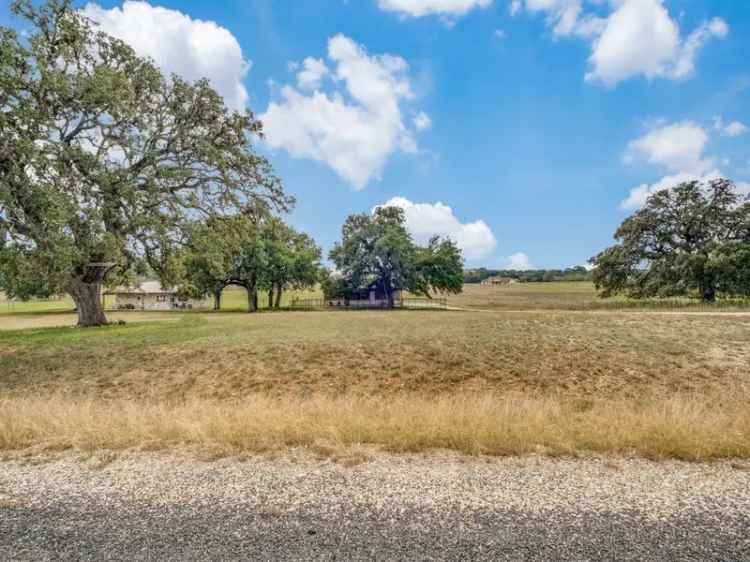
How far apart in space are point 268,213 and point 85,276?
1105 cm

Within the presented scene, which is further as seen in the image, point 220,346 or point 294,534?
point 220,346

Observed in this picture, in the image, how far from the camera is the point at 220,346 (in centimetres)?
1666

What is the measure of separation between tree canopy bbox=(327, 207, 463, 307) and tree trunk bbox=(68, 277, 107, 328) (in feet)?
122

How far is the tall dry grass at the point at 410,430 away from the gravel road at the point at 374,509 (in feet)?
1.23

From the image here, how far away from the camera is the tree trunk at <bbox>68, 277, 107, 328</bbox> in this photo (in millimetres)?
22841

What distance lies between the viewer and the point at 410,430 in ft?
19.7

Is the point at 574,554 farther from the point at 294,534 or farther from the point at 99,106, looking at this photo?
the point at 99,106

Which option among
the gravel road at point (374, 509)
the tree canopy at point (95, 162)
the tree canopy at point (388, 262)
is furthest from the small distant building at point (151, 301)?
the gravel road at point (374, 509)

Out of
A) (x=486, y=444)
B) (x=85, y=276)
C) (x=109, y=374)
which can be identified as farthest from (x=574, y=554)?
(x=85, y=276)

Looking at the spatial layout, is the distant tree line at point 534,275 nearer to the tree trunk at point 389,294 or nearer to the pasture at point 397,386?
the tree trunk at point 389,294

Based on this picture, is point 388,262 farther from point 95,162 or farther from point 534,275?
point 534,275

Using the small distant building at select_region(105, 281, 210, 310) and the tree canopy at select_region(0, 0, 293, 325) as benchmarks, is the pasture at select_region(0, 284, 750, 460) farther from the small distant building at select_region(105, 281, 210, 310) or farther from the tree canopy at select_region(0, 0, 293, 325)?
the small distant building at select_region(105, 281, 210, 310)

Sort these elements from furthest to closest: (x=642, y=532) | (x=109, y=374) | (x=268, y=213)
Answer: (x=268, y=213) → (x=109, y=374) → (x=642, y=532)

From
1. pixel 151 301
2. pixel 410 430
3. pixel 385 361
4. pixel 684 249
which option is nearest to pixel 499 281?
pixel 684 249
